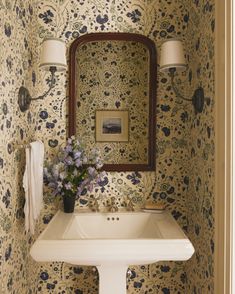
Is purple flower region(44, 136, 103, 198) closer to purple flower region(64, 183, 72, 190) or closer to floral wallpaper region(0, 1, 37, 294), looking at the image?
purple flower region(64, 183, 72, 190)

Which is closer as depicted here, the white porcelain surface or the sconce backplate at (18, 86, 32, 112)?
the white porcelain surface

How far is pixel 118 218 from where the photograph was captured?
1.70 meters

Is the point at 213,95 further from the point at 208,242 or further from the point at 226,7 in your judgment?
the point at 208,242

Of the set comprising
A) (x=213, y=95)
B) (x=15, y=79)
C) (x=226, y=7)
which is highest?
(x=226, y=7)

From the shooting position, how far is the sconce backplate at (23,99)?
5.19 ft

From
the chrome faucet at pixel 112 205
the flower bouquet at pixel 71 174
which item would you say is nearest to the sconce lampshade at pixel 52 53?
the flower bouquet at pixel 71 174

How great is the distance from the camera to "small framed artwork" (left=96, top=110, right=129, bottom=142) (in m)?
1.82

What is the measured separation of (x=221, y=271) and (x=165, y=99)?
1010mm

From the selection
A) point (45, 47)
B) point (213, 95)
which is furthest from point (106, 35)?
point (213, 95)

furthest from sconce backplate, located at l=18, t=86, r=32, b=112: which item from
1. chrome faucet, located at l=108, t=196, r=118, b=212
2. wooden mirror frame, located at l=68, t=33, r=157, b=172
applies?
chrome faucet, located at l=108, t=196, r=118, b=212

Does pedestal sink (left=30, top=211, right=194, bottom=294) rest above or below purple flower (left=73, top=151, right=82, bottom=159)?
below

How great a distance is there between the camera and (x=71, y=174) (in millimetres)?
1698

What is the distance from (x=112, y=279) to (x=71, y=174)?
605 millimetres

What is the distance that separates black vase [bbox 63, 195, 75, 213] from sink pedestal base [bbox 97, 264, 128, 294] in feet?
1.49
